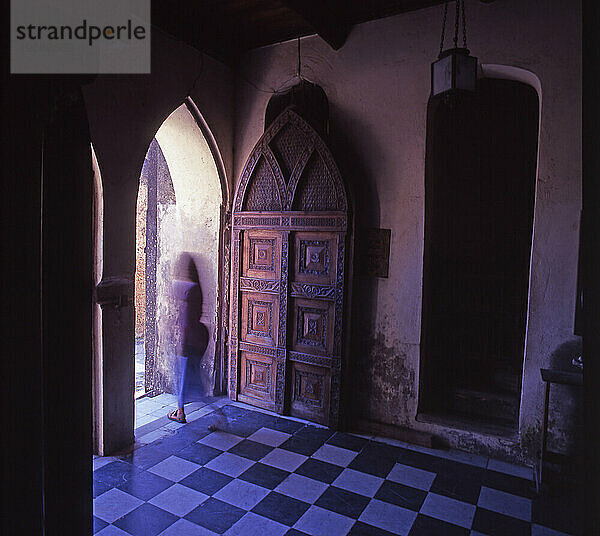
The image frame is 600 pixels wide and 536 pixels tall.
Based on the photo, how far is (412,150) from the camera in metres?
4.60

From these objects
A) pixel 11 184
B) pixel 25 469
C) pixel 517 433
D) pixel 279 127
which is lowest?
pixel 517 433

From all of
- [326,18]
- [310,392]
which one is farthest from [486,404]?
[326,18]

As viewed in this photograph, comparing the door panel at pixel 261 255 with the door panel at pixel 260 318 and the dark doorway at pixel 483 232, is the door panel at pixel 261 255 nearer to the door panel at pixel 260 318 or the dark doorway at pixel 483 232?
the door panel at pixel 260 318

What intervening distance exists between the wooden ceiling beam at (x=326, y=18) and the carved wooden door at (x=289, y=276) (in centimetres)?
86

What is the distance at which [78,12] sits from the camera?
1.18 m

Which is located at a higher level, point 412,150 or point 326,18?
point 326,18

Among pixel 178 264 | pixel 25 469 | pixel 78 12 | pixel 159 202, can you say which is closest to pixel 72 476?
pixel 25 469

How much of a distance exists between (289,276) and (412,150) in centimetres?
190

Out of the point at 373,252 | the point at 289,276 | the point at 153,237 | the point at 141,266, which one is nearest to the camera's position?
the point at 373,252

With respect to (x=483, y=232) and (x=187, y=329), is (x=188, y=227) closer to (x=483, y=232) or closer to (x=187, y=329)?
(x=187, y=329)

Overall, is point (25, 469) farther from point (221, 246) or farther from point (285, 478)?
point (221, 246)

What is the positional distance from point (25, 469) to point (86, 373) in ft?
1.00

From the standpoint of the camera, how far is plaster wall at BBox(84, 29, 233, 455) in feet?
13.2

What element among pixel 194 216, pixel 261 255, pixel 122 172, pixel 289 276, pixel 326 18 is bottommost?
pixel 289 276
